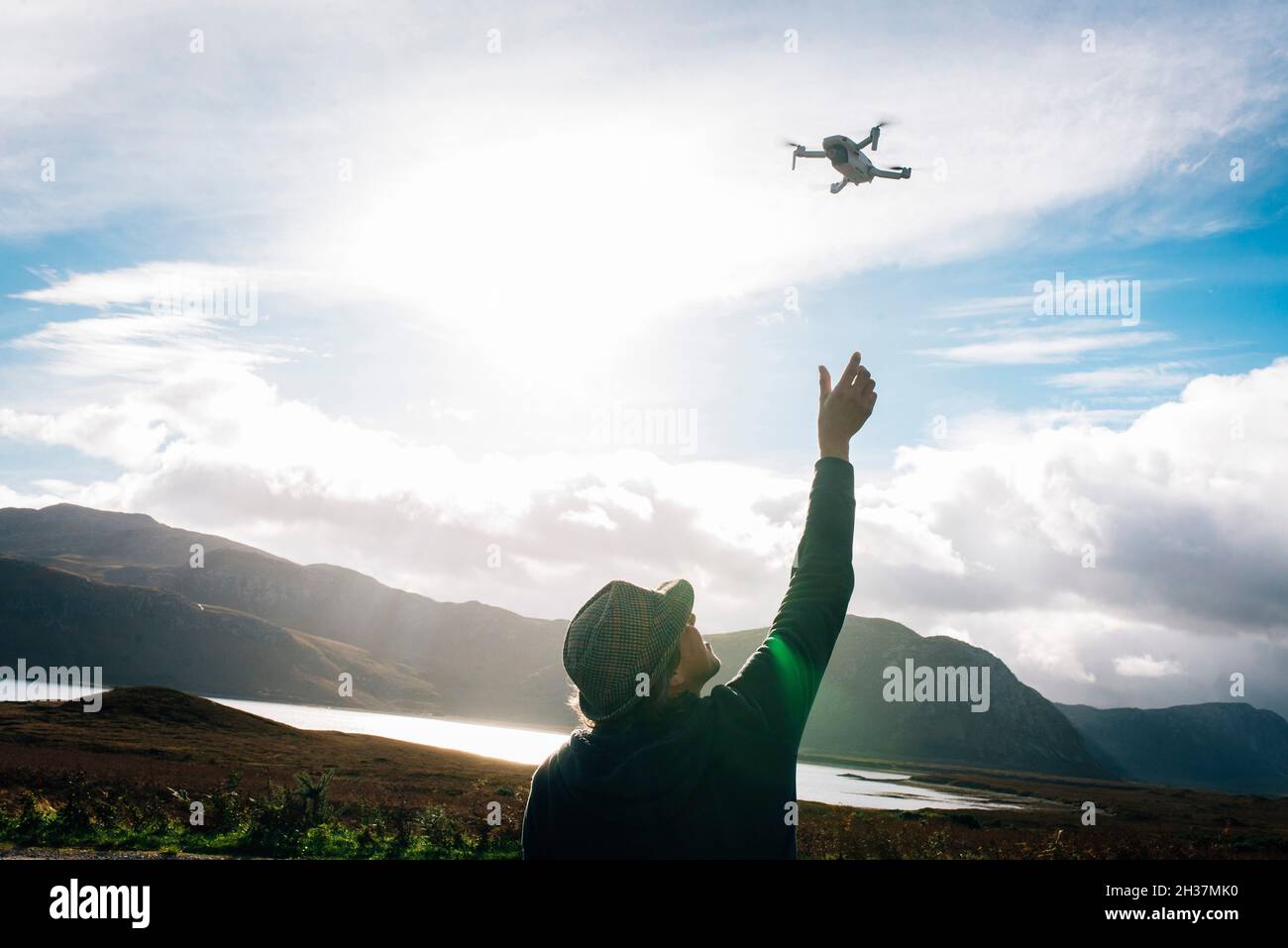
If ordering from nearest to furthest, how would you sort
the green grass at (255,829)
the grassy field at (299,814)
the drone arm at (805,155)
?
the green grass at (255,829) → the grassy field at (299,814) → the drone arm at (805,155)

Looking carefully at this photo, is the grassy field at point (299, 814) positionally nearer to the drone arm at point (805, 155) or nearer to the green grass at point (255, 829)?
the green grass at point (255, 829)

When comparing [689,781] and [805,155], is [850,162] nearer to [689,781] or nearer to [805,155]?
[805,155]

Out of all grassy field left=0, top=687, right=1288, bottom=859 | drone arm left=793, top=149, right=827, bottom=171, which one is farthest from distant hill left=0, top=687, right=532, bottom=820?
drone arm left=793, top=149, right=827, bottom=171

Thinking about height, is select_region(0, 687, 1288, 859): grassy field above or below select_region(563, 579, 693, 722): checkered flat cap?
below

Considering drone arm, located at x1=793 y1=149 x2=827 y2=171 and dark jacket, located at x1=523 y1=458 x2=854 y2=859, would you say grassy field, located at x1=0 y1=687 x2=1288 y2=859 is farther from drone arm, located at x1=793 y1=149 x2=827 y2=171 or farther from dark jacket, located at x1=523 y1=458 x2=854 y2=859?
drone arm, located at x1=793 y1=149 x2=827 y2=171

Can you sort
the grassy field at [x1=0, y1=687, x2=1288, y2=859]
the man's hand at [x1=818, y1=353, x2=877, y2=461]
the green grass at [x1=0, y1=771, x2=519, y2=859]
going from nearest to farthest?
the man's hand at [x1=818, y1=353, x2=877, y2=461]
the green grass at [x1=0, y1=771, x2=519, y2=859]
the grassy field at [x1=0, y1=687, x2=1288, y2=859]

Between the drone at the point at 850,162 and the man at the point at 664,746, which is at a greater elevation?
the drone at the point at 850,162

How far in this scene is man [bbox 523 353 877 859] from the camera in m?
2.42

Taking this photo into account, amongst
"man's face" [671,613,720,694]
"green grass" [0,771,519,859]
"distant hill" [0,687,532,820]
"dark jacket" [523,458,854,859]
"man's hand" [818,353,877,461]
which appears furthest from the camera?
"distant hill" [0,687,532,820]

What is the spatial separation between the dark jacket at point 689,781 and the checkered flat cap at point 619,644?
4.7 inches

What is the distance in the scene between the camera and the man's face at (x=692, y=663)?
8.58 ft

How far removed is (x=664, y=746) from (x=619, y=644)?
33cm

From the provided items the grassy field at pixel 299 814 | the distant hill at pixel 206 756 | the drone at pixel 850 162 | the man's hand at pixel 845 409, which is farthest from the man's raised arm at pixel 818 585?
the drone at pixel 850 162
